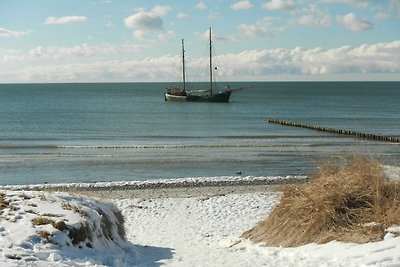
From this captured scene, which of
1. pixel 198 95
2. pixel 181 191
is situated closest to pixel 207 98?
pixel 198 95

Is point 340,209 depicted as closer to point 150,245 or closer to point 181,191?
point 150,245

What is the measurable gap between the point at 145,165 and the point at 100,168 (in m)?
2.58

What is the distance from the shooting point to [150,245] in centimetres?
1273

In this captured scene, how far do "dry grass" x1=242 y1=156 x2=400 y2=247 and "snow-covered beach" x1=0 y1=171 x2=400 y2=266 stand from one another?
1.11 feet

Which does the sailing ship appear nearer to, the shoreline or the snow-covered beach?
the shoreline

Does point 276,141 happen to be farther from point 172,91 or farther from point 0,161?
point 172,91

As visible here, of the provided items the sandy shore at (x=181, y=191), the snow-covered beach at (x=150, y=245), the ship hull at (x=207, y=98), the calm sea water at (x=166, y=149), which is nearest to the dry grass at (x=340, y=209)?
the snow-covered beach at (x=150, y=245)

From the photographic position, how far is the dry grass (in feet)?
31.4

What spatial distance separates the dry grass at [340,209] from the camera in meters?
9.56

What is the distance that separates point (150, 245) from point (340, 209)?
181 inches

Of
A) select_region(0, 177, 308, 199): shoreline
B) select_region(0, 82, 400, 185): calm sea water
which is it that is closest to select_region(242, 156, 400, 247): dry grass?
select_region(0, 82, 400, 185): calm sea water

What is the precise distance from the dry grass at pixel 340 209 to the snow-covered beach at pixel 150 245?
337 mm

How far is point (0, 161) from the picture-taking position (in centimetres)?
3397

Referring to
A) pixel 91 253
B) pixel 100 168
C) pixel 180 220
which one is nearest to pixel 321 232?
→ pixel 91 253
